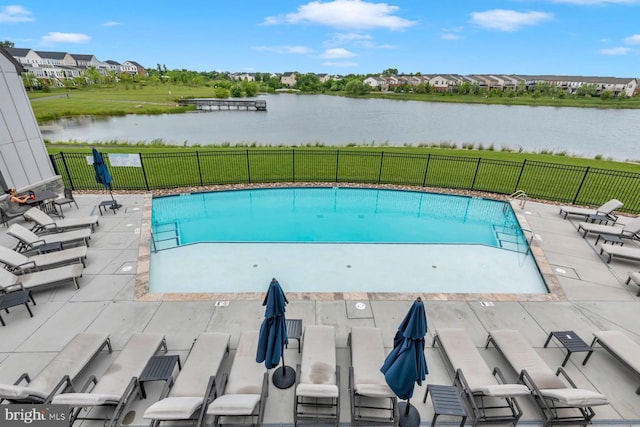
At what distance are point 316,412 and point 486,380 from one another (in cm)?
257

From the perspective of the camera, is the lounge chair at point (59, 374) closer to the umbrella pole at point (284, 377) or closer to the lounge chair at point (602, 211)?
the umbrella pole at point (284, 377)

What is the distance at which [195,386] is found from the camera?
165 inches

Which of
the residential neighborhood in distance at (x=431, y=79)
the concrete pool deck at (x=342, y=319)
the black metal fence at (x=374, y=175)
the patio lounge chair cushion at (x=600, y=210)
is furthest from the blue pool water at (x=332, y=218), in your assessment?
the residential neighborhood in distance at (x=431, y=79)

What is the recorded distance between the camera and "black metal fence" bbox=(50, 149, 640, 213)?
1284cm

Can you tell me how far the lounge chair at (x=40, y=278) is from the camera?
6047 mm

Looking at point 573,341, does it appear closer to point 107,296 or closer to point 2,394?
point 2,394

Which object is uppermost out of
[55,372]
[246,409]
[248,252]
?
[246,409]

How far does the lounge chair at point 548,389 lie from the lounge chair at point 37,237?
1037cm

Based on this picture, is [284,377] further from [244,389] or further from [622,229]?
[622,229]

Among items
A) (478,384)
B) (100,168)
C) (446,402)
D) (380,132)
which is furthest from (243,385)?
(380,132)

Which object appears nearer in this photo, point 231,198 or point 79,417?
point 79,417

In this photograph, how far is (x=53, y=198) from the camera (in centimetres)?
975

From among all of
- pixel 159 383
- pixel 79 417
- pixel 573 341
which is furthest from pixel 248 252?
pixel 573 341

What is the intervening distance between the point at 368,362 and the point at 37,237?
932 centimetres
